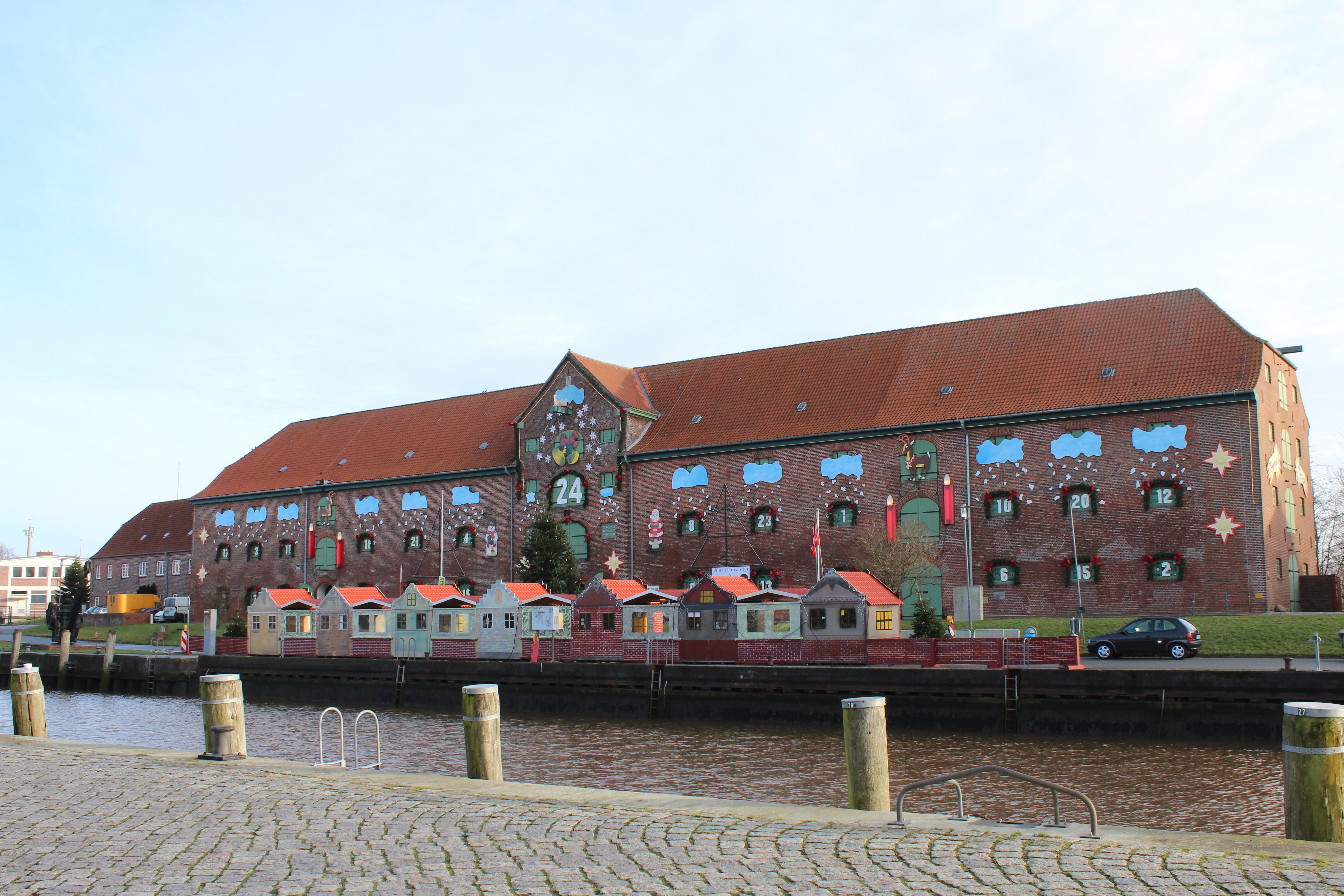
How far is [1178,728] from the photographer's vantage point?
26.0m

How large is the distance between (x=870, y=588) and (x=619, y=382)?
959 inches

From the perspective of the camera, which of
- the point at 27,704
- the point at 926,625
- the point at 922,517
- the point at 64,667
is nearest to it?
the point at 27,704

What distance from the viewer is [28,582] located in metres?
128

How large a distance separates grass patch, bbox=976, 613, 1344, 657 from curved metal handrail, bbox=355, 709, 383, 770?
2208 cm

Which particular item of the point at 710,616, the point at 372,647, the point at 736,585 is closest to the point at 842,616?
the point at 736,585

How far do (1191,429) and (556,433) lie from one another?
30041 millimetres

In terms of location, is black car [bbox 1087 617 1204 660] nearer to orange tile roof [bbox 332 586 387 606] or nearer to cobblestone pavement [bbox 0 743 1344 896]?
cobblestone pavement [bbox 0 743 1344 896]

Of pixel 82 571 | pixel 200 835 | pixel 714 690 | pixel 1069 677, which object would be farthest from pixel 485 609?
pixel 82 571

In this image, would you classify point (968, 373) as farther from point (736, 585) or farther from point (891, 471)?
point (736, 585)

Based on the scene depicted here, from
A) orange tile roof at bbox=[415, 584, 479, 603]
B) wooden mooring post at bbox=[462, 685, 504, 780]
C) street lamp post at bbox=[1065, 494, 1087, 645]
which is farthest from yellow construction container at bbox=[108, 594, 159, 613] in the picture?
wooden mooring post at bbox=[462, 685, 504, 780]

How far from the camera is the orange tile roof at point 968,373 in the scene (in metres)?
43.0

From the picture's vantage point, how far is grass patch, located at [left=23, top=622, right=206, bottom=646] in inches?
2509

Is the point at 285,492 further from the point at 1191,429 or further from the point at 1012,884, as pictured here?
the point at 1012,884

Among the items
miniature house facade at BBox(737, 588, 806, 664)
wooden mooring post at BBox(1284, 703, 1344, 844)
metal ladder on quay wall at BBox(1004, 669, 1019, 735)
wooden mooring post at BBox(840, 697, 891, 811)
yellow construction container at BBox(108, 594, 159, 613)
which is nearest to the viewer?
wooden mooring post at BBox(1284, 703, 1344, 844)
